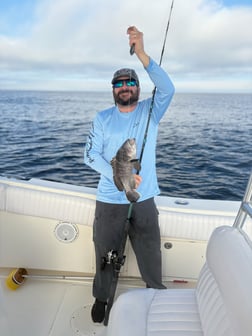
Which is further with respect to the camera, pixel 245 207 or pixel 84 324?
pixel 84 324

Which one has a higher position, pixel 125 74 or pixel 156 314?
pixel 125 74

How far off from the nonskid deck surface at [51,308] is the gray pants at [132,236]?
25 centimetres

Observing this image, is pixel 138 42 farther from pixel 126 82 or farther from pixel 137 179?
Result: pixel 137 179

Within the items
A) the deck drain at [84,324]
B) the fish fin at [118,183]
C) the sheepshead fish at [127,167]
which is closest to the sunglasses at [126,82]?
the sheepshead fish at [127,167]

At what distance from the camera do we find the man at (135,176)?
2234mm

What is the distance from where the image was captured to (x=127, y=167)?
2.10 metres

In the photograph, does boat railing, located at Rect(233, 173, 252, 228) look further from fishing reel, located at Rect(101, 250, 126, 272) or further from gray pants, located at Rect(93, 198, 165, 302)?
fishing reel, located at Rect(101, 250, 126, 272)

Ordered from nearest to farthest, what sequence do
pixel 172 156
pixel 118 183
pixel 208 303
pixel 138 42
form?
pixel 208 303
pixel 138 42
pixel 118 183
pixel 172 156

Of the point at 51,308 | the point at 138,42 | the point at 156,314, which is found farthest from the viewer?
the point at 51,308

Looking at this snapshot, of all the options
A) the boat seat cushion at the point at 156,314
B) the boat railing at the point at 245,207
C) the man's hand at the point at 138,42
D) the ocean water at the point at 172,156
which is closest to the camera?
the boat seat cushion at the point at 156,314

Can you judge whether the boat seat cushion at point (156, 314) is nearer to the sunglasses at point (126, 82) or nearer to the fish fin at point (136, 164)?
the fish fin at point (136, 164)

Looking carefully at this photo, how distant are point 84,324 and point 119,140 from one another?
56.9 inches

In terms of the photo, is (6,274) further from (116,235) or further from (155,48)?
(155,48)

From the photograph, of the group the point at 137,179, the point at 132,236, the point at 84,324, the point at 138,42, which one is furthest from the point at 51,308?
the point at 138,42
